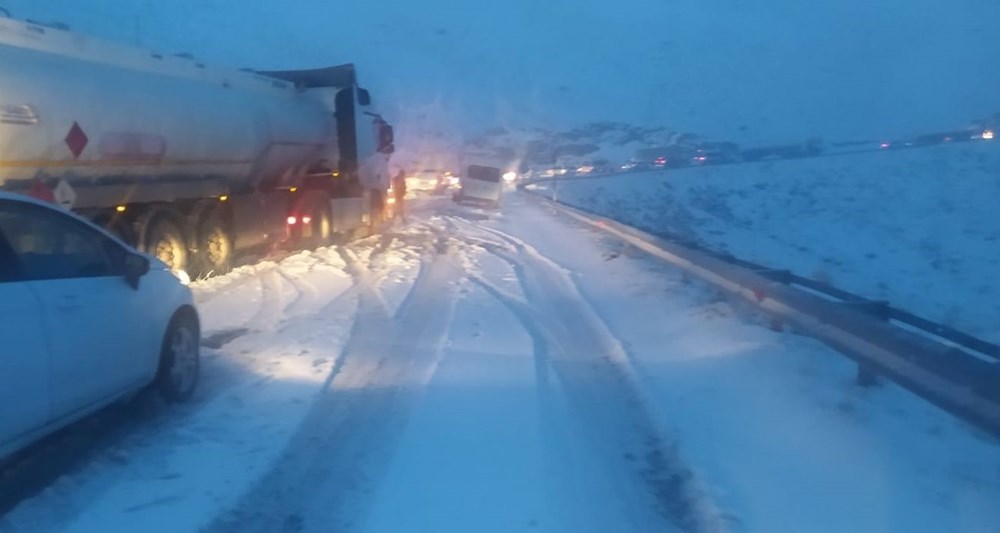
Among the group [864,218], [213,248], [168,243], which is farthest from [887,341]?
[864,218]

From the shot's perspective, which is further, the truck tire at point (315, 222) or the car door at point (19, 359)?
the truck tire at point (315, 222)

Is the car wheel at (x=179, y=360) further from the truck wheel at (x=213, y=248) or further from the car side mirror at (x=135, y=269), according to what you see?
the truck wheel at (x=213, y=248)

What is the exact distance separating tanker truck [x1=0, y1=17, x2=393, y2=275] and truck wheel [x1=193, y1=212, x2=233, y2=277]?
1.3 inches

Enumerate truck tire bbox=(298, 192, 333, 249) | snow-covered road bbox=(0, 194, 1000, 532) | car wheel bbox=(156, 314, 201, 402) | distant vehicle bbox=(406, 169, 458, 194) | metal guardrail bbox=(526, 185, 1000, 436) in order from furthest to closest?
1. distant vehicle bbox=(406, 169, 458, 194)
2. truck tire bbox=(298, 192, 333, 249)
3. car wheel bbox=(156, 314, 201, 402)
4. snow-covered road bbox=(0, 194, 1000, 532)
5. metal guardrail bbox=(526, 185, 1000, 436)

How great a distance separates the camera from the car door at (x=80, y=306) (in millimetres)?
6191

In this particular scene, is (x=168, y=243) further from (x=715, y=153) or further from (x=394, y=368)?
(x=715, y=153)

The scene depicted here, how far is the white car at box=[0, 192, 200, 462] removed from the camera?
5770 millimetres

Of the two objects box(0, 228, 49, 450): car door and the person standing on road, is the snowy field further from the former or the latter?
box(0, 228, 49, 450): car door

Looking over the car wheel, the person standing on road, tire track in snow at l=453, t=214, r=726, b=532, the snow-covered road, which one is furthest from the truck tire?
the car wheel

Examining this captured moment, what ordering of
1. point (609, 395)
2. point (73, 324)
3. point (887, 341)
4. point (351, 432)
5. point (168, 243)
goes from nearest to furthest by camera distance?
1. point (73, 324)
2. point (887, 341)
3. point (351, 432)
4. point (609, 395)
5. point (168, 243)

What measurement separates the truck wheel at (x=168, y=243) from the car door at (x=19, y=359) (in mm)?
9881

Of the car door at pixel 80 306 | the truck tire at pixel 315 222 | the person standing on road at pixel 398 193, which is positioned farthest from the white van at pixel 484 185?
the car door at pixel 80 306

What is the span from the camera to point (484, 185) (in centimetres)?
4606

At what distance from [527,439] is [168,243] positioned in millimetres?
10939
